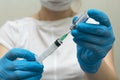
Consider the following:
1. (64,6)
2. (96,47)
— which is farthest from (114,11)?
(96,47)

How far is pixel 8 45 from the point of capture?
1.16 metres

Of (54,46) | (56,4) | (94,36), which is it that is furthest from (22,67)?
(56,4)

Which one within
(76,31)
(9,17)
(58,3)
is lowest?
(9,17)

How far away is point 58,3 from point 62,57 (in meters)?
0.23

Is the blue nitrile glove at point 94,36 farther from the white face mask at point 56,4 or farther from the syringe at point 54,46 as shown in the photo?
the white face mask at point 56,4

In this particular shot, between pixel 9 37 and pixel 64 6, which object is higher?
pixel 64 6

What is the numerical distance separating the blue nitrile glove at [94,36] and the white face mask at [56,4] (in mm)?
350

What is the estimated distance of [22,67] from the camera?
0.79 meters

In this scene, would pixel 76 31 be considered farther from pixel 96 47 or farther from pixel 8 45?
pixel 8 45

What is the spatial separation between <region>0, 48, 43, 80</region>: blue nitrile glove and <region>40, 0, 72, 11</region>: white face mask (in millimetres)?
403

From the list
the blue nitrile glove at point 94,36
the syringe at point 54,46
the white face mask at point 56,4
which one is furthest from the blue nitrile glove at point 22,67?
the white face mask at point 56,4

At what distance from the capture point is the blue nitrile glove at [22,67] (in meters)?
0.79

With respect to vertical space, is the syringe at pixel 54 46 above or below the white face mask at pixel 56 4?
above

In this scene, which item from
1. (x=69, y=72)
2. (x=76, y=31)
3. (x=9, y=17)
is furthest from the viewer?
(x=9, y=17)
